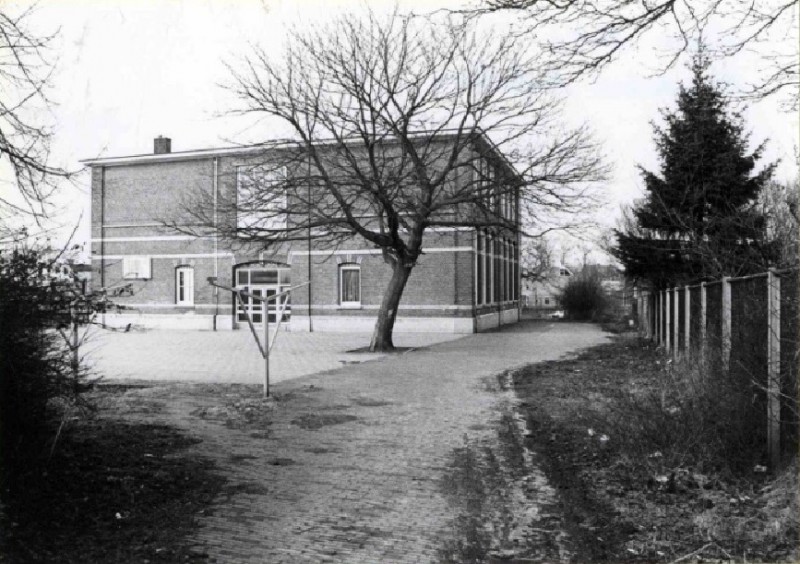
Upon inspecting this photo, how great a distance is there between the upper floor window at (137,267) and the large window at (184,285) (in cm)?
164

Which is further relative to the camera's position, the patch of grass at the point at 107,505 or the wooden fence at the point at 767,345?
the wooden fence at the point at 767,345

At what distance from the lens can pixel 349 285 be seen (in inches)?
1270

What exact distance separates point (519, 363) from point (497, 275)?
20151 millimetres

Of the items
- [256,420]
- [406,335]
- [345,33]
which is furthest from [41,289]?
[406,335]

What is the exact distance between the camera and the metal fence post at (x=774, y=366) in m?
5.50

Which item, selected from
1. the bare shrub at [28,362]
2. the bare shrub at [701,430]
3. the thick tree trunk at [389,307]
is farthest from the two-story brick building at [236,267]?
the bare shrub at [28,362]

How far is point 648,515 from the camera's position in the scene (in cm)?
525

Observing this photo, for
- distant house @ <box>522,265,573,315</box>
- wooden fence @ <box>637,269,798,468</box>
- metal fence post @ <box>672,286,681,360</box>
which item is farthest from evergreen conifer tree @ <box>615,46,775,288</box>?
distant house @ <box>522,265,573,315</box>

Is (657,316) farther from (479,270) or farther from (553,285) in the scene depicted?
(553,285)

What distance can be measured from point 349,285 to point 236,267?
5791 mm

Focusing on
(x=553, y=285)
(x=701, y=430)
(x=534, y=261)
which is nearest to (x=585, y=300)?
(x=553, y=285)

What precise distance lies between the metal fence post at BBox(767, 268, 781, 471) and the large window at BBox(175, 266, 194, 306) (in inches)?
1242

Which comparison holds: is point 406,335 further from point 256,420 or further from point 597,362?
point 256,420

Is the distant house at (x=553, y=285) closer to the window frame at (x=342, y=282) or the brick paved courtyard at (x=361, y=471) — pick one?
the window frame at (x=342, y=282)
